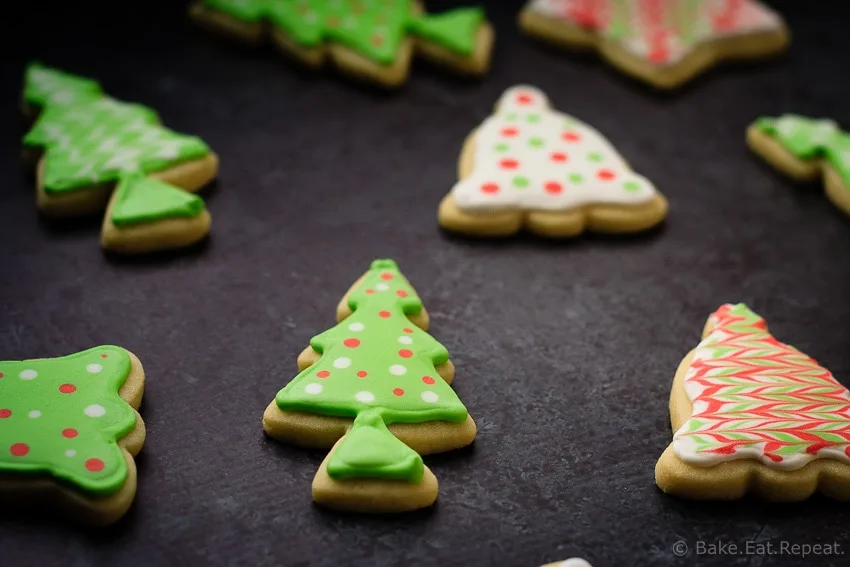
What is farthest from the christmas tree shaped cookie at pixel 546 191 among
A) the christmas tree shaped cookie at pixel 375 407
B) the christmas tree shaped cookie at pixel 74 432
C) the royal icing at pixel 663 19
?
the christmas tree shaped cookie at pixel 74 432

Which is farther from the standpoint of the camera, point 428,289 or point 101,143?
point 101,143

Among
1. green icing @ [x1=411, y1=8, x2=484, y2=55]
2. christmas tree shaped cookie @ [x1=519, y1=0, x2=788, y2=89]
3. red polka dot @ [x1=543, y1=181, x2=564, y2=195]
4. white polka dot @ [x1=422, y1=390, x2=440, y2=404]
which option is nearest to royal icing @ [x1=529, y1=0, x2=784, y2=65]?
christmas tree shaped cookie @ [x1=519, y1=0, x2=788, y2=89]

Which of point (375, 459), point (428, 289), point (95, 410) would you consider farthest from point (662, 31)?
point (95, 410)

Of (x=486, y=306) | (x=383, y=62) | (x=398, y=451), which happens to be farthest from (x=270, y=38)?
(x=398, y=451)

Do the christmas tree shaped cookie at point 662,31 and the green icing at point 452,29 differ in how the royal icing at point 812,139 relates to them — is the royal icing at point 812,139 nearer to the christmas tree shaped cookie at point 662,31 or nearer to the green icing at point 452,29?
the christmas tree shaped cookie at point 662,31

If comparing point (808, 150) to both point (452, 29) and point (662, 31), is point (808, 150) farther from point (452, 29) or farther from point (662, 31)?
point (452, 29)

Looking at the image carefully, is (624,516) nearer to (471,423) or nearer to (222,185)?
(471,423)

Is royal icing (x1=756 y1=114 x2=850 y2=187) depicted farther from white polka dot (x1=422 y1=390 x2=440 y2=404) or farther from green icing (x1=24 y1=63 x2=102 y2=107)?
green icing (x1=24 y1=63 x2=102 y2=107)
